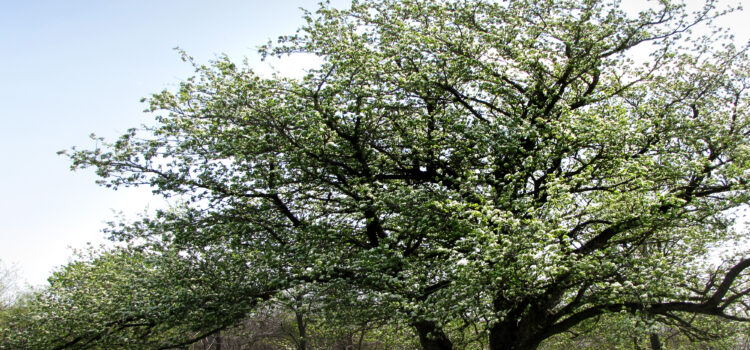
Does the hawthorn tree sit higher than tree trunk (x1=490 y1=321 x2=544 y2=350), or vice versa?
the hawthorn tree

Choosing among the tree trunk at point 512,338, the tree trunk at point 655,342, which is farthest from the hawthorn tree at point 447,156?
the tree trunk at point 655,342

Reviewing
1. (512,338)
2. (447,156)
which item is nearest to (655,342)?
(512,338)

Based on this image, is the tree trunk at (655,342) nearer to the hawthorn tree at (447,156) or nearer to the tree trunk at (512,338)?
the hawthorn tree at (447,156)

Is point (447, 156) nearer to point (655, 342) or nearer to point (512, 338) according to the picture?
point (512, 338)

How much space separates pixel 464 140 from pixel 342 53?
460 centimetres

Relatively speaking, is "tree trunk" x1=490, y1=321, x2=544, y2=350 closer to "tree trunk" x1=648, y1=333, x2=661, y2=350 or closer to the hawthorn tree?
the hawthorn tree

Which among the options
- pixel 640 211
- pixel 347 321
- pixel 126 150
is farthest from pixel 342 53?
pixel 640 211

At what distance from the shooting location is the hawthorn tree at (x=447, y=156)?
44.4ft

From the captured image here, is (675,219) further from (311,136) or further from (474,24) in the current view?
(311,136)

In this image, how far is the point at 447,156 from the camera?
16109 millimetres

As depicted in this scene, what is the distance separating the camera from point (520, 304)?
14.4 meters

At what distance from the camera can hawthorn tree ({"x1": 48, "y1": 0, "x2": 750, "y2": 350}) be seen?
13.5 meters

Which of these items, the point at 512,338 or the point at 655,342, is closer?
the point at 512,338

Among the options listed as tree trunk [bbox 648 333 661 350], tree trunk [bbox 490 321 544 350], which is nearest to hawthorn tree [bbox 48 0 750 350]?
tree trunk [bbox 490 321 544 350]
